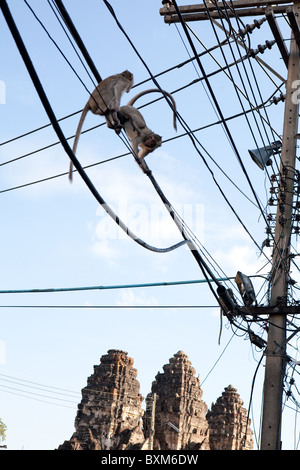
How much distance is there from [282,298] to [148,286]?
194 centimetres

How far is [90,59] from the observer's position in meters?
5.25

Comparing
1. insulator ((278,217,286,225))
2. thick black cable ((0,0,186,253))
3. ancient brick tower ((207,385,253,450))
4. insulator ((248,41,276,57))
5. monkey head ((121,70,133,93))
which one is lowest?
thick black cable ((0,0,186,253))

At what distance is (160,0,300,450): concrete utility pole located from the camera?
906 centimetres

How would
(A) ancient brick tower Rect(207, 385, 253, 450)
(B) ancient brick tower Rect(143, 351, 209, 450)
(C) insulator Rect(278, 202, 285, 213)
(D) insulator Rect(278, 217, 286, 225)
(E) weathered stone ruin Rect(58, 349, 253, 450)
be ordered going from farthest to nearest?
(A) ancient brick tower Rect(207, 385, 253, 450)
(B) ancient brick tower Rect(143, 351, 209, 450)
(E) weathered stone ruin Rect(58, 349, 253, 450)
(C) insulator Rect(278, 202, 285, 213)
(D) insulator Rect(278, 217, 286, 225)

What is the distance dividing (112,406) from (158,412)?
3418 millimetres

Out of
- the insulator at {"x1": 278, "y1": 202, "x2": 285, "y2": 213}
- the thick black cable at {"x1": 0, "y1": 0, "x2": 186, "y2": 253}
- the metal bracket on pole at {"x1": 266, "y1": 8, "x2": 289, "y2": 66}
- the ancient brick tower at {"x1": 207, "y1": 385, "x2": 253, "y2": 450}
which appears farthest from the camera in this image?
the ancient brick tower at {"x1": 207, "y1": 385, "x2": 253, "y2": 450}

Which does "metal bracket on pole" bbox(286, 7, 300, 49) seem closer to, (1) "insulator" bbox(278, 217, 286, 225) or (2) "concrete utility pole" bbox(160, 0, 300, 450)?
(2) "concrete utility pole" bbox(160, 0, 300, 450)

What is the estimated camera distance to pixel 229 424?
3803 centimetres

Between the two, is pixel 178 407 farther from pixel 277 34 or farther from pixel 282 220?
pixel 277 34

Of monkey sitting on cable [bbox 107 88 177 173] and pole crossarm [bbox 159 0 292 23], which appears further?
pole crossarm [bbox 159 0 292 23]

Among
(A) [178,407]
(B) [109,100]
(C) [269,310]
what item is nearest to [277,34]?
(C) [269,310]

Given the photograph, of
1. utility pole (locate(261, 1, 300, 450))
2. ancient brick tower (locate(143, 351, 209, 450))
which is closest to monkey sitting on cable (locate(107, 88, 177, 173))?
utility pole (locate(261, 1, 300, 450))

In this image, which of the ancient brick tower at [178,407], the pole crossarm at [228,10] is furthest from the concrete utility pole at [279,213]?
the ancient brick tower at [178,407]
